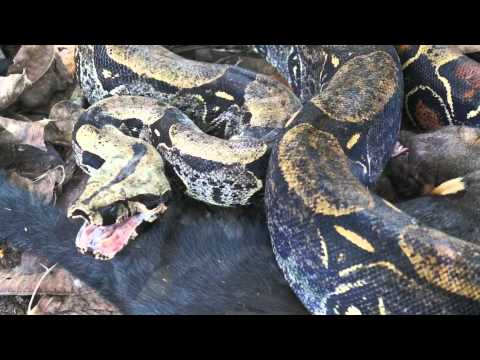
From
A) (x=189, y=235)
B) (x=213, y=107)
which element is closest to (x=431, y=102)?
(x=213, y=107)

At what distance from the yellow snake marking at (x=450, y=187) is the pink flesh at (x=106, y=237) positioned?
1510 millimetres

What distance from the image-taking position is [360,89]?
2812 millimetres

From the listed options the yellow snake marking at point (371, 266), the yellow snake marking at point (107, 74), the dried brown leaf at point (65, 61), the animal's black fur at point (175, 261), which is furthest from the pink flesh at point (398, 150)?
the dried brown leaf at point (65, 61)

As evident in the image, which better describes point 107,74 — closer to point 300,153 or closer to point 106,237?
point 106,237

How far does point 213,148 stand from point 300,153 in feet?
2.04

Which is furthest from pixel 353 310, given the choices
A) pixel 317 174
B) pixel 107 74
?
pixel 107 74

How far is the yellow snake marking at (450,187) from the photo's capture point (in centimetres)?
265

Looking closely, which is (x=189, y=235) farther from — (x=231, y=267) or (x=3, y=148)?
(x=3, y=148)

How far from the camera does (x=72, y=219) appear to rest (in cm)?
258

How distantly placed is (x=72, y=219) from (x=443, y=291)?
170 cm

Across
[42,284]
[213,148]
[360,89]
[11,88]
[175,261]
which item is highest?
[360,89]

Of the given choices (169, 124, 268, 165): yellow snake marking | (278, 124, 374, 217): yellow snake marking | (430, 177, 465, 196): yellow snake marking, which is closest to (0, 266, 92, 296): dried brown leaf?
(169, 124, 268, 165): yellow snake marking

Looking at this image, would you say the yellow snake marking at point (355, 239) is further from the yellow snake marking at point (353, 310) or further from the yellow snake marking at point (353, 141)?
the yellow snake marking at point (353, 141)

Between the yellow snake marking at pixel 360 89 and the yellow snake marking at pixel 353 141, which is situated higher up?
the yellow snake marking at pixel 360 89
